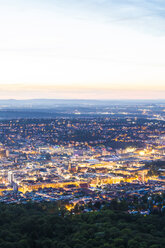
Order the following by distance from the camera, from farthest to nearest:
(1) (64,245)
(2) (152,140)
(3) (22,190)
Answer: (2) (152,140) < (3) (22,190) < (1) (64,245)

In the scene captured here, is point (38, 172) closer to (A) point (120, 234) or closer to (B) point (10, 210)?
(B) point (10, 210)

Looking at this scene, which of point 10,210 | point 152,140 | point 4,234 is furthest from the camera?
point 152,140

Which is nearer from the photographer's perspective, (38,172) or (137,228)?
(137,228)

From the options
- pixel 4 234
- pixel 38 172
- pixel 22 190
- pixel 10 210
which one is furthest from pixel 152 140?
pixel 4 234

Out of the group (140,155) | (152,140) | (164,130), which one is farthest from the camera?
(164,130)

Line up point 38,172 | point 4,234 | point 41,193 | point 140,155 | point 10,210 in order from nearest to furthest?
point 4,234 < point 10,210 < point 41,193 < point 38,172 < point 140,155

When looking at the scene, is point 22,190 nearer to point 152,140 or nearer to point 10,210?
point 10,210

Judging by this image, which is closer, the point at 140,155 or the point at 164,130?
the point at 140,155

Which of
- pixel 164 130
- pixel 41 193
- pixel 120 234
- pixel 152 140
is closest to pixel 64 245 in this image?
pixel 120 234
